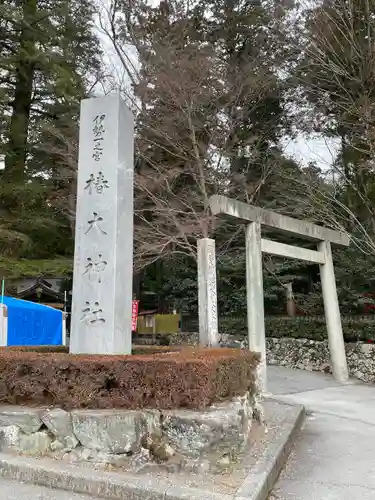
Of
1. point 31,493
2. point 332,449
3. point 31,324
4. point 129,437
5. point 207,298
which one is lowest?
point 332,449

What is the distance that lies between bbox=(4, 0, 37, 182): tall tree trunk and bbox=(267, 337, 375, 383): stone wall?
10.5m

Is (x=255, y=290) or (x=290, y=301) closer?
(x=255, y=290)

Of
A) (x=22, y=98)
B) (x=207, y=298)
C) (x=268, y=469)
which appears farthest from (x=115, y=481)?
(x=22, y=98)

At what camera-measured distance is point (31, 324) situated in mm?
10852

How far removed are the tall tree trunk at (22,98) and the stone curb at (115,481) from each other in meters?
13.3

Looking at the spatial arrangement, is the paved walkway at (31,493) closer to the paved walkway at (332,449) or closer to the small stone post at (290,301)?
the paved walkway at (332,449)

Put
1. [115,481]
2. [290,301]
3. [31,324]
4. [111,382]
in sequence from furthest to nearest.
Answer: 1. [290,301]
2. [31,324]
3. [111,382]
4. [115,481]

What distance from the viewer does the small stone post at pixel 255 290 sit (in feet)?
27.8

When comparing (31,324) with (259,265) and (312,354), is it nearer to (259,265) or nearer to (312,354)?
(259,265)

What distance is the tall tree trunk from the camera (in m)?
15.5

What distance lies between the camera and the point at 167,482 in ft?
10.3

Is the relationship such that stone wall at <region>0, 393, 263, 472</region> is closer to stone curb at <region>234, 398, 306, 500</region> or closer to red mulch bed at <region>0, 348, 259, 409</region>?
red mulch bed at <region>0, 348, 259, 409</region>

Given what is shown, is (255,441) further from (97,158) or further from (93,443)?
(97,158)

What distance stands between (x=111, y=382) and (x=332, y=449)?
2.71 meters
